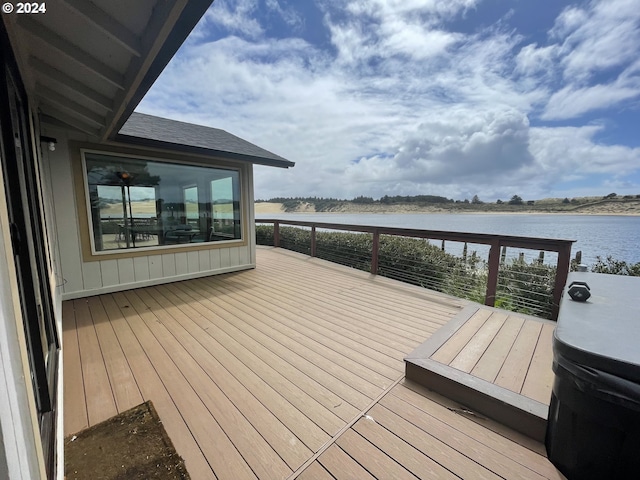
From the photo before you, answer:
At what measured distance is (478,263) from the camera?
166 inches

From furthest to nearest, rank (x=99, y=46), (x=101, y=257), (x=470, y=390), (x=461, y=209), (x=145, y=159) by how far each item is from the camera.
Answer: (x=461, y=209) → (x=145, y=159) → (x=101, y=257) → (x=99, y=46) → (x=470, y=390)

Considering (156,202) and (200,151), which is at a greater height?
(200,151)

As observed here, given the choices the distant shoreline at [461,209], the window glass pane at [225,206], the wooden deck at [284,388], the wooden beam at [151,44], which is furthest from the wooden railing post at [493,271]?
the distant shoreline at [461,209]

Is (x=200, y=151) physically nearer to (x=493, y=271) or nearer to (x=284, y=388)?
(x=284, y=388)

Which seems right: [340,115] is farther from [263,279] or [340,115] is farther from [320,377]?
[320,377]

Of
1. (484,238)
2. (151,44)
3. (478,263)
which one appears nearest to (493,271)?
(484,238)

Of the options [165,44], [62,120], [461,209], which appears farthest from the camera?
[461,209]

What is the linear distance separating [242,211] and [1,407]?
4965 mm

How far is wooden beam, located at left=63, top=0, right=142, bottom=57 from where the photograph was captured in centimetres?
150

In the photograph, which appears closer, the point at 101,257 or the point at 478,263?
the point at 101,257

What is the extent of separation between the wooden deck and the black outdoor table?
0.21 m

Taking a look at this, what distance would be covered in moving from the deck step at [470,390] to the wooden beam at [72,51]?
3214 millimetres

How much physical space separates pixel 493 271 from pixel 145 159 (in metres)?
5.18

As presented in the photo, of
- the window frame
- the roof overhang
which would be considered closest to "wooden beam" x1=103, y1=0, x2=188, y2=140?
the roof overhang
